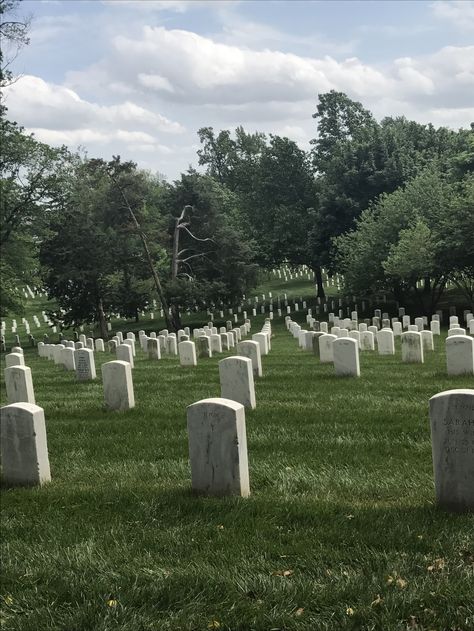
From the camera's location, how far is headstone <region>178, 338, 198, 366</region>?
55.7 ft

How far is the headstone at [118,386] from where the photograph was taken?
10.4 metres

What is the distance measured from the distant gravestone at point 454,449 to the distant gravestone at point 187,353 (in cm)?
1213

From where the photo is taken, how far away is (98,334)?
44.5 meters

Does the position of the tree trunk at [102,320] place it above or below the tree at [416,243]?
below

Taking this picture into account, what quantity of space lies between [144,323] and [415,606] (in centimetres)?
4615

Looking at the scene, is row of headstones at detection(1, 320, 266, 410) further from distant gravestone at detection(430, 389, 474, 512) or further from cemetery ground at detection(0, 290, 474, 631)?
distant gravestone at detection(430, 389, 474, 512)

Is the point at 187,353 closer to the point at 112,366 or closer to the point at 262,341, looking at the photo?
the point at 262,341

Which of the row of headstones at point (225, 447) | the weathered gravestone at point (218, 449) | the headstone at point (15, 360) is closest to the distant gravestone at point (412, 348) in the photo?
the row of headstones at point (225, 447)

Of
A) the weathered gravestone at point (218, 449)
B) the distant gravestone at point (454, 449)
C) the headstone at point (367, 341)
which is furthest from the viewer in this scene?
the headstone at point (367, 341)

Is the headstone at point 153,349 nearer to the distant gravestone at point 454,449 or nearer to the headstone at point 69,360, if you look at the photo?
the headstone at point 69,360

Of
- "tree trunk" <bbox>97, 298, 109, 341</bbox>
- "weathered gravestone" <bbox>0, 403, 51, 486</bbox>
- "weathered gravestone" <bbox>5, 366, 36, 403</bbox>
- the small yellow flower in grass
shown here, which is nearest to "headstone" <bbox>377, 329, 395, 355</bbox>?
"weathered gravestone" <bbox>5, 366, 36, 403</bbox>

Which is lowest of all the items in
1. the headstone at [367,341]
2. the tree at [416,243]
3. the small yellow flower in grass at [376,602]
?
the small yellow flower in grass at [376,602]

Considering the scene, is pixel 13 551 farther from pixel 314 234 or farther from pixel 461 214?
pixel 314 234

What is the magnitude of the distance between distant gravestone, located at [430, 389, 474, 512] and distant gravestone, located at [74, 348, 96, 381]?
11120 millimetres
